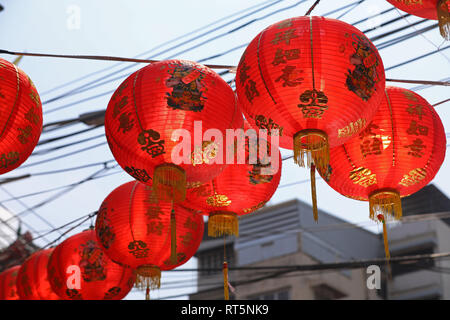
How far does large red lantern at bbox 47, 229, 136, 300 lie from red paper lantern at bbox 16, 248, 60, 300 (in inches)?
33.9

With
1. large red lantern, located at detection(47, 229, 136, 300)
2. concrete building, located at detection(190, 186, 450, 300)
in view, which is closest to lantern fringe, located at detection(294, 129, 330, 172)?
large red lantern, located at detection(47, 229, 136, 300)

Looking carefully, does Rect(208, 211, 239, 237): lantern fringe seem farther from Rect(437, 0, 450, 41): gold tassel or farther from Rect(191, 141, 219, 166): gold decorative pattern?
Rect(437, 0, 450, 41): gold tassel

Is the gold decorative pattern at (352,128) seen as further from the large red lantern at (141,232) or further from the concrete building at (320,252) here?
the concrete building at (320,252)

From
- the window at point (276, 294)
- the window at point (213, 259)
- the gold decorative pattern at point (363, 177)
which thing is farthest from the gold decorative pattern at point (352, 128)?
the window at point (213, 259)

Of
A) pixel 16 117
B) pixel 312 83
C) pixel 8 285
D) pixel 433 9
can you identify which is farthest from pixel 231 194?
pixel 8 285

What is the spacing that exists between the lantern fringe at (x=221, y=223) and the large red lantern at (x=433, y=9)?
7.10ft

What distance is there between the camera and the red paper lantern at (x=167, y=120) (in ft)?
14.1

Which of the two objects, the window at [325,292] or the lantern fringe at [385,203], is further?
the window at [325,292]

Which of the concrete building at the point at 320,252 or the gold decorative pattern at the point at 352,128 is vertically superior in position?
the concrete building at the point at 320,252

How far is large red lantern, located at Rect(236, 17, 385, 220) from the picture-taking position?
390 centimetres

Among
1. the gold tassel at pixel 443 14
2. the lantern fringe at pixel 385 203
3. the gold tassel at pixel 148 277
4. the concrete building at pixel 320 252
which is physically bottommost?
the gold tassel at pixel 148 277

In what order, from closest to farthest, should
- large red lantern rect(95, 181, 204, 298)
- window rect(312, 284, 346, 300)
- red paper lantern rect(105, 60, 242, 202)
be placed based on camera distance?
red paper lantern rect(105, 60, 242, 202) < large red lantern rect(95, 181, 204, 298) < window rect(312, 284, 346, 300)

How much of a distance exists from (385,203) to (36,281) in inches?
199
